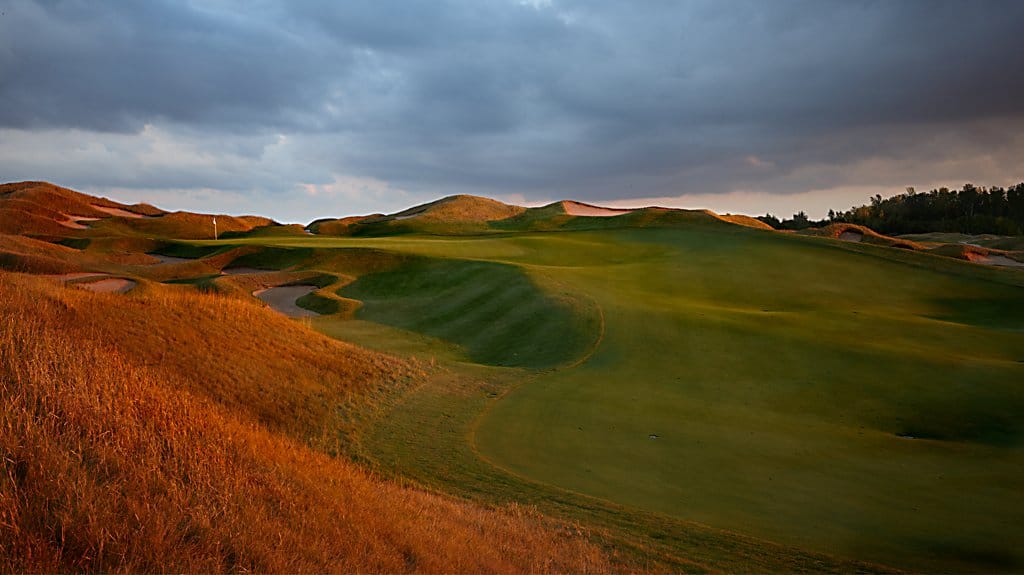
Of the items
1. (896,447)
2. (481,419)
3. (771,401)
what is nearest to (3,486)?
(481,419)

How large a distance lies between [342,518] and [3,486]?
260cm

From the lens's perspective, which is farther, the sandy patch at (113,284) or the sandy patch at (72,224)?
the sandy patch at (72,224)

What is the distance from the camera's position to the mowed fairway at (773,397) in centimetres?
954

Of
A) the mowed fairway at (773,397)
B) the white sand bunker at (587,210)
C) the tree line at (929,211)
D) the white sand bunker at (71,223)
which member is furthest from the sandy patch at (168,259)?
the tree line at (929,211)

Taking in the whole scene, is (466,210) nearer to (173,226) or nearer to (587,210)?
(587,210)

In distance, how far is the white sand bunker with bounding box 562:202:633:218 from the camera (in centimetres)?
6684

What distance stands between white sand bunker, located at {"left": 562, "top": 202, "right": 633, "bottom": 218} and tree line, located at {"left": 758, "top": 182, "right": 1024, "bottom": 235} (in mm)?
48957

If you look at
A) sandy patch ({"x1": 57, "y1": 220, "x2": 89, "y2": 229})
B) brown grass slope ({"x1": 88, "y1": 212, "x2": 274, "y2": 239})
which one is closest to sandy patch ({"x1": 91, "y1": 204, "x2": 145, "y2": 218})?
brown grass slope ({"x1": 88, "y1": 212, "x2": 274, "y2": 239})

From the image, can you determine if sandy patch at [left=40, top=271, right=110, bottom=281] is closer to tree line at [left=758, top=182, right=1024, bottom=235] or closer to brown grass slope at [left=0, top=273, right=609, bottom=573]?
brown grass slope at [left=0, top=273, right=609, bottom=573]

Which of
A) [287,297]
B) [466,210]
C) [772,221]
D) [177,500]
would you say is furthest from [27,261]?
[772,221]

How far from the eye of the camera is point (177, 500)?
5.00m

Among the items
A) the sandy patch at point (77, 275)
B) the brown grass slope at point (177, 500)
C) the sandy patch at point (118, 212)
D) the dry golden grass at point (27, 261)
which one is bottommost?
the brown grass slope at point (177, 500)

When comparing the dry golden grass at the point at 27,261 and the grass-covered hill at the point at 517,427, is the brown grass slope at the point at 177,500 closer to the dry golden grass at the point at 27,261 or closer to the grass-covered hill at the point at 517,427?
the grass-covered hill at the point at 517,427

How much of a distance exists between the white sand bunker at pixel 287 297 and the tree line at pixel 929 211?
295ft
